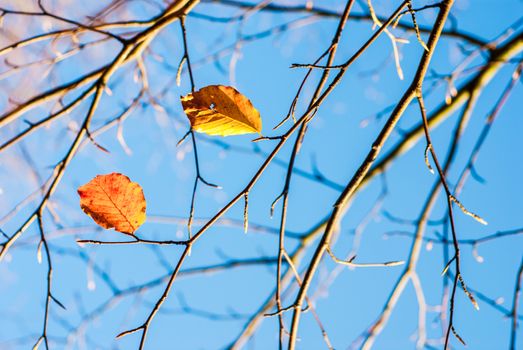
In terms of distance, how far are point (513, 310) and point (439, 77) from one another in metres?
0.71

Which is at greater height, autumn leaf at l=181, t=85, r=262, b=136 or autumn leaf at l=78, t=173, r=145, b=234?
autumn leaf at l=181, t=85, r=262, b=136

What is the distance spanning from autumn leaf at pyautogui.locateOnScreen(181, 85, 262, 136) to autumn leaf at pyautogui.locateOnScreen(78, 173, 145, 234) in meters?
0.14

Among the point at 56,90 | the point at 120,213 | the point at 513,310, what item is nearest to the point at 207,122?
the point at 120,213

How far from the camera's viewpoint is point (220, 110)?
2.56 feet

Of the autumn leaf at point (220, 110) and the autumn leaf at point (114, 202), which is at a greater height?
the autumn leaf at point (220, 110)

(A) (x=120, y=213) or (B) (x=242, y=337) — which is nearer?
(A) (x=120, y=213)

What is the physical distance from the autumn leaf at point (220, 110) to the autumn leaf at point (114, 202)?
139mm

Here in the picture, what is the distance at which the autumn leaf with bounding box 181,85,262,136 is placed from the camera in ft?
2.52

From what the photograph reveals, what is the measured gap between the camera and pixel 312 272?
0.85 meters

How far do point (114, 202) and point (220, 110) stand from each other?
210 millimetres

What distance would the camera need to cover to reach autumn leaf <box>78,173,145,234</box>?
2.56ft

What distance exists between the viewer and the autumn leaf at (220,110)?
0.77m

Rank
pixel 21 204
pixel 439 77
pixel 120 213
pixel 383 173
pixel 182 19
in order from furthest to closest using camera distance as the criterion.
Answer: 1. pixel 383 173
2. pixel 439 77
3. pixel 21 204
4. pixel 182 19
5. pixel 120 213

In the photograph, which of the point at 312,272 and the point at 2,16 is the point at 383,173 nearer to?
the point at 312,272
